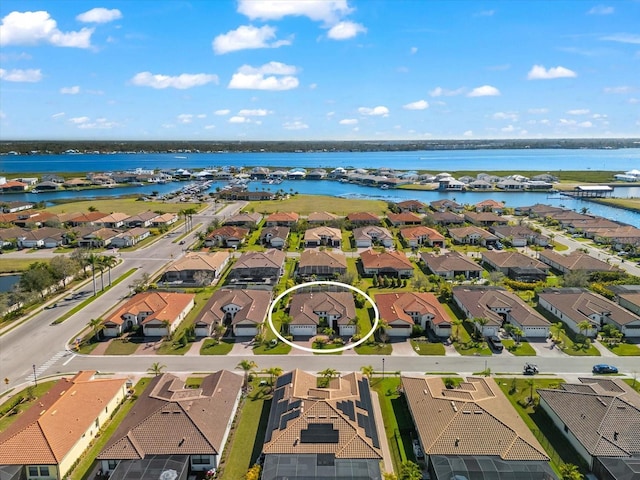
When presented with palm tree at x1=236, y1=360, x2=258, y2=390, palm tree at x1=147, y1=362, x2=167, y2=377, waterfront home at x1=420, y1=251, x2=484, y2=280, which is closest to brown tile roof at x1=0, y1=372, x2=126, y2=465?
palm tree at x1=147, y1=362, x2=167, y2=377

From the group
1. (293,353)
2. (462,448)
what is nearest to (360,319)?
(293,353)

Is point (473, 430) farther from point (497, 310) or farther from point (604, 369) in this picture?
point (497, 310)

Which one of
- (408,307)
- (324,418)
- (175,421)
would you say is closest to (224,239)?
(408,307)

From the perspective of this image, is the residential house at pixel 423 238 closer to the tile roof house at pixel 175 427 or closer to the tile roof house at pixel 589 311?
the tile roof house at pixel 589 311

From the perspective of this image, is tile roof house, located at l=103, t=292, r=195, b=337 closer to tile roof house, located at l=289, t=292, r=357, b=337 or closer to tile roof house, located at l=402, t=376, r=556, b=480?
tile roof house, located at l=289, t=292, r=357, b=337

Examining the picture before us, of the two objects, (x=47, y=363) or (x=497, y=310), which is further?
(x=497, y=310)

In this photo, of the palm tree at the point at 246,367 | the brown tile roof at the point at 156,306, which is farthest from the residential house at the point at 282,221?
the palm tree at the point at 246,367
